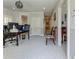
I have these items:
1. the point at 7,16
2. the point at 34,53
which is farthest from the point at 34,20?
the point at 34,53

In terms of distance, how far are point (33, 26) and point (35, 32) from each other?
1.93 ft

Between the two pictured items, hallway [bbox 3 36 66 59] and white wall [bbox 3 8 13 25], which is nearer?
hallway [bbox 3 36 66 59]

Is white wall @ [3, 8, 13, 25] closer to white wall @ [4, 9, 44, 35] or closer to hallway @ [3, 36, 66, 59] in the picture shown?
white wall @ [4, 9, 44, 35]

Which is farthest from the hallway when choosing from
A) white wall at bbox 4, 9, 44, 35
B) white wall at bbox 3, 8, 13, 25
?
white wall at bbox 4, 9, 44, 35

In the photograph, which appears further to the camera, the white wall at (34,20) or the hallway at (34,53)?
the white wall at (34,20)

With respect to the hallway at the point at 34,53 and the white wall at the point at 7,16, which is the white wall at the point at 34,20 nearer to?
the white wall at the point at 7,16

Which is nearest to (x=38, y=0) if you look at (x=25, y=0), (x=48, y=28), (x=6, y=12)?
(x=25, y=0)

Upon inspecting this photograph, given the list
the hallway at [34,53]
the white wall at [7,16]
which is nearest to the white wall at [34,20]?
the white wall at [7,16]

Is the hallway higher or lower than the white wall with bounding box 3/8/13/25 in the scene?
lower

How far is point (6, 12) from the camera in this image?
420 inches

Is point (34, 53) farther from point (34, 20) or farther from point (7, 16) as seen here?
point (34, 20)

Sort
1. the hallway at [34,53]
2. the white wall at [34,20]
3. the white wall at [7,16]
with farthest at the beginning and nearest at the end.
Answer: the white wall at [34,20] → the white wall at [7,16] → the hallway at [34,53]

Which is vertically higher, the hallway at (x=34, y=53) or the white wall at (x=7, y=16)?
the white wall at (x=7, y=16)
